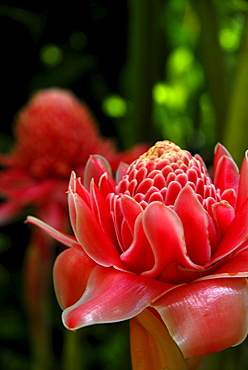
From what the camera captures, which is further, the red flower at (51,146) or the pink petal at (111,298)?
the red flower at (51,146)

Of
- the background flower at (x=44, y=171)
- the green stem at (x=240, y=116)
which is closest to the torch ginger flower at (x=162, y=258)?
the green stem at (x=240, y=116)

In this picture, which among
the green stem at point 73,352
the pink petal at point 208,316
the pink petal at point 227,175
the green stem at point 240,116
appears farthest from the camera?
the green stem at point 73,352

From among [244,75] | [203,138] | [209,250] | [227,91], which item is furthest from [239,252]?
[203,138]

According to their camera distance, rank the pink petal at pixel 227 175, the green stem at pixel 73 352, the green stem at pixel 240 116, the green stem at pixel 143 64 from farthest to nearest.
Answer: the green stem at pixel 143 64
the green stem at pixel 73 352
the green stem at pixel 240 116
the pink petal at pixel 227 175

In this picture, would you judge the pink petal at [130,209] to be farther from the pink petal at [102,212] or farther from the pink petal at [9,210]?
the pink petal at [9,210]

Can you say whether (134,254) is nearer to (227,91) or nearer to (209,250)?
(209,250)

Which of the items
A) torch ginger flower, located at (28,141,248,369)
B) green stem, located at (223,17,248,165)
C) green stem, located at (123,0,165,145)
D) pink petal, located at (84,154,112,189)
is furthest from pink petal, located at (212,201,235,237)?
green stem, located at (123,0,165,145)

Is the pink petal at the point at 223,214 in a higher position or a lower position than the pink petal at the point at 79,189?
lower

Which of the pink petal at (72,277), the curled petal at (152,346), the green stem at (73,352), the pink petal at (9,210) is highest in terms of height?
the pink petal at (72,277)

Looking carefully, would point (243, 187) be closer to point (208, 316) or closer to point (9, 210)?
point (208, 316)
